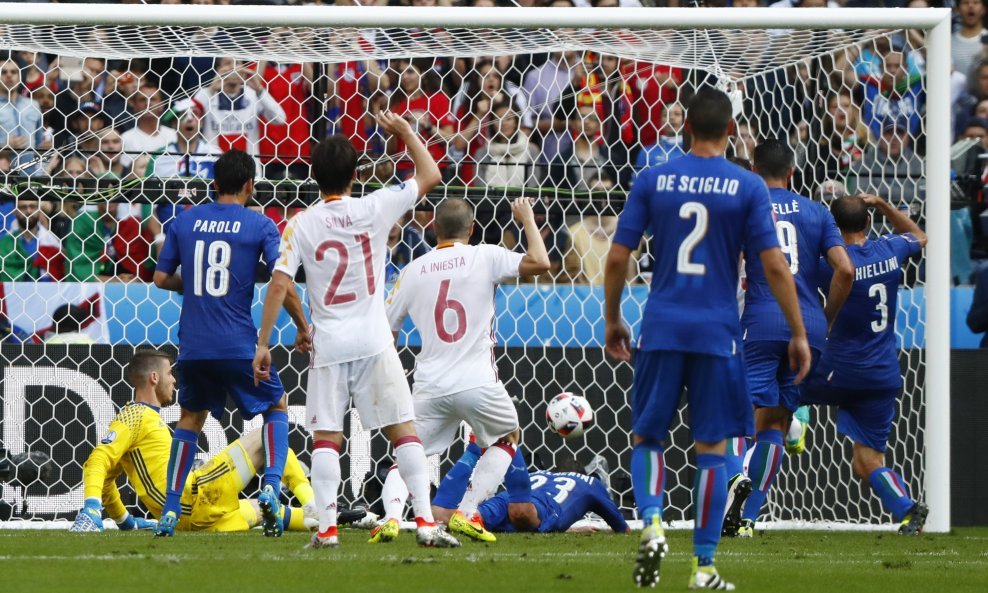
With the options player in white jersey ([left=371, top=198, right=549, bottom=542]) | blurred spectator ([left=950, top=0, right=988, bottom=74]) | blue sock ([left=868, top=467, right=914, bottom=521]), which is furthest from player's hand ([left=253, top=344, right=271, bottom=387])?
blurred spectator ([left=950, top=0, right=988, bottom=74])

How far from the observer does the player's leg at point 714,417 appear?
16.3ft

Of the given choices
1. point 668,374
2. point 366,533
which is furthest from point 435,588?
point 366,533

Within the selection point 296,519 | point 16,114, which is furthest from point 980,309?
point 16,114

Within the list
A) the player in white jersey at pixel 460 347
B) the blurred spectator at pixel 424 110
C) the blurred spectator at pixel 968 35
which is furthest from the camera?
the blurred spectator at pixel 968 35

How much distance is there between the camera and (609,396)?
30.7 ft

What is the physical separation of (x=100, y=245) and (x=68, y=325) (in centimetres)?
68

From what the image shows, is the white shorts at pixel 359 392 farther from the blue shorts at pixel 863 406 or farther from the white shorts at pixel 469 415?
the blue shorts at pixel 863 406

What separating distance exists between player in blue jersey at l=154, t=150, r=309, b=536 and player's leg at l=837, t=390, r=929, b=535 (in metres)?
3.33

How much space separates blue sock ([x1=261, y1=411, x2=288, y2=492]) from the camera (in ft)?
24.1

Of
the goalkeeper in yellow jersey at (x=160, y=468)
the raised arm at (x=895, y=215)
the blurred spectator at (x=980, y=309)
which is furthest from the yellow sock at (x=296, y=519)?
the blurred spectator at (x=980, y=309)

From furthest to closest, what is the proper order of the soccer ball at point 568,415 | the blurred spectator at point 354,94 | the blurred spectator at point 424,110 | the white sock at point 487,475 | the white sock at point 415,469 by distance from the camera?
the blurred spectator at point 424,110
the blurred spectator at point 354,94
the soccer ball at point 568,415
the white sock at point 487,475
the white sock at point 415,469

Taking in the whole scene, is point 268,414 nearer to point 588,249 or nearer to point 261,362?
point 261,362

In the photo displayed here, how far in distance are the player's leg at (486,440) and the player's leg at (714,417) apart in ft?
7.24

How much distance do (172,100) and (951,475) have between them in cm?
585
